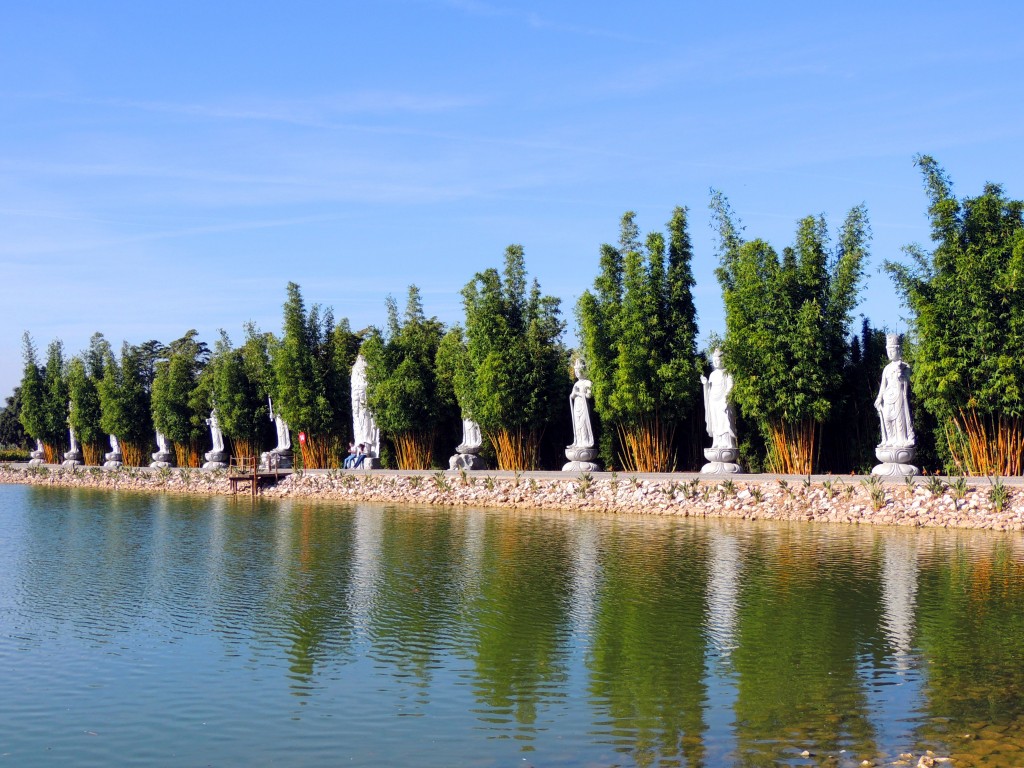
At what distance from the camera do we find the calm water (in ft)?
20.5

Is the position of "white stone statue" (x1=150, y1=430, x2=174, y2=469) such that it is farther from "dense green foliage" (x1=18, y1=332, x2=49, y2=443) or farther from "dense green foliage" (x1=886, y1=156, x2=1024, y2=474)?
"dense green foliage" (x1=886, y1=156, x2=1024, y2=474)

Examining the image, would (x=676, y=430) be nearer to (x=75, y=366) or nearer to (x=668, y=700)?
(x=668, y=700)

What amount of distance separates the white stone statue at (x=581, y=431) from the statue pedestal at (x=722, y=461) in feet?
9.94

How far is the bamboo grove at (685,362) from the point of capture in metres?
17.3

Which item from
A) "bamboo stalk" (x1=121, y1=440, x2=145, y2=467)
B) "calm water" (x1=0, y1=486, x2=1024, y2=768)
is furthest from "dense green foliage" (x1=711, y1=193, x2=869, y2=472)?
"bamboo stalk" (x1=121, y1=440, x2=145, y2=467)

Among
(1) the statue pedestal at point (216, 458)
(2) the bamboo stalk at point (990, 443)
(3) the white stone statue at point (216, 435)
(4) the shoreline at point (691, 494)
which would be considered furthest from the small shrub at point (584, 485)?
(3) the white stone statue at point (216, 435)

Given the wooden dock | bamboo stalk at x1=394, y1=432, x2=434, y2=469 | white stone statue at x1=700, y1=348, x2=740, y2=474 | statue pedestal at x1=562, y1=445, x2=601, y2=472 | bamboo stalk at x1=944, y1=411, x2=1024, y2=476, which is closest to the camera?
bamboo stalk at x1=944, y1=411, x2=1024, y2=476

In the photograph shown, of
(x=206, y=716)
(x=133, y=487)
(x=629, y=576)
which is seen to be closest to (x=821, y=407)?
(x=629, y=576)

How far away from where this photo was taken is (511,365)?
2452cm

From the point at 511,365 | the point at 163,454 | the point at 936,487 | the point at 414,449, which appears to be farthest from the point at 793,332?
the point at 163,454

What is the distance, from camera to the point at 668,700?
7012 mm

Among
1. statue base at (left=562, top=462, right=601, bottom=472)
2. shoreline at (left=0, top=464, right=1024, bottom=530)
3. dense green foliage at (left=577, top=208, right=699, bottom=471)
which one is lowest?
shoreline at (left=0, top=464, right=1024, bottom=530)

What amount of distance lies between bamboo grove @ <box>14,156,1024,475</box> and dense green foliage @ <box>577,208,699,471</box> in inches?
1.5

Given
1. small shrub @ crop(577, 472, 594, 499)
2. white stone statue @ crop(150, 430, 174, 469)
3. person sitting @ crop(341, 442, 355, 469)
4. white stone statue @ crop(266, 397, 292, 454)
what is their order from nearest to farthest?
1. small shrub @ crop(577, 472, 594, 499)
2. person sitting @ crop(341, 442, 355, 469)
3. white stone statue @ crop(266, 397, 292, 454)
4. white stone statue @ crop(150, 430, 174, 469)
